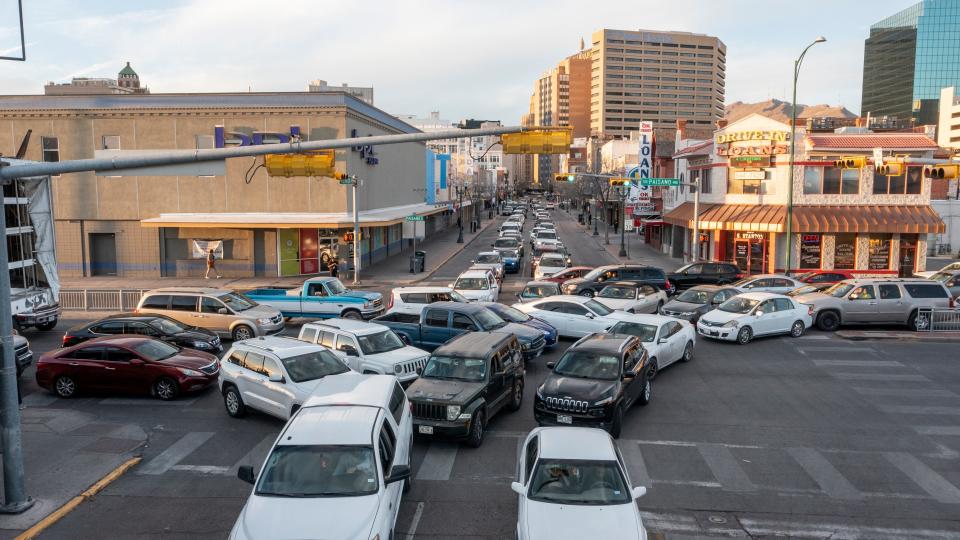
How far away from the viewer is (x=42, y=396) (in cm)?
1717

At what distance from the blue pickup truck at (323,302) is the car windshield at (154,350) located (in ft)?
27.7

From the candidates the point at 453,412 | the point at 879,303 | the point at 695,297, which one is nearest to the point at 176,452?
the point at 453,412

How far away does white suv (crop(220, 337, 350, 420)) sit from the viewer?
14102 millimetres

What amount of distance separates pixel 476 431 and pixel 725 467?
4.34m

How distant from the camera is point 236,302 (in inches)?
937

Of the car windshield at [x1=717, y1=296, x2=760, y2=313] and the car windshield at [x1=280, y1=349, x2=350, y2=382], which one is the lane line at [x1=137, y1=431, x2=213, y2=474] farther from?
the car windshield at [x1=717, y1=296, x2=760, y2=313]

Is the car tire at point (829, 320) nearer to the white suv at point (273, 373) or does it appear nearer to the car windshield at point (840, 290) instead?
the car windshield at point (840, 290)

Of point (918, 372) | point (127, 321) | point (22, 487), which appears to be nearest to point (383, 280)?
point (127, 321)

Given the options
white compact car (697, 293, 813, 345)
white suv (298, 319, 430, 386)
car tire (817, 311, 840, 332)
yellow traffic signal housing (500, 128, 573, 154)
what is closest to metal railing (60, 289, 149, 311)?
white suv (298, 319, 430, 386)

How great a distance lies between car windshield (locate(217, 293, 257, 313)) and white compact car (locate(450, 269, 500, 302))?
8.71 metres

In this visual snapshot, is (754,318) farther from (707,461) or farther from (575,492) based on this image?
(575,492)

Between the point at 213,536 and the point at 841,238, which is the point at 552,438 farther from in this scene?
the point at 841,238

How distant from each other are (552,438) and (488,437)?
13.7ft

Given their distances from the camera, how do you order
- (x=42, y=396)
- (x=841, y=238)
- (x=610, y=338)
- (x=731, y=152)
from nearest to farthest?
(x=610, y=338), (x=42, y=396), (x=841, y=238), (x=731, y=152)
